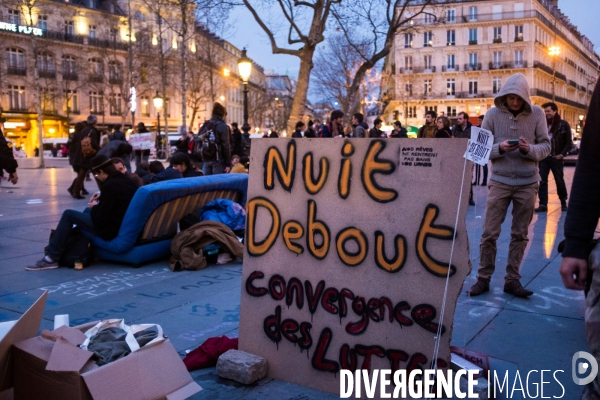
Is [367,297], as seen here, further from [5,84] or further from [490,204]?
[5,84]

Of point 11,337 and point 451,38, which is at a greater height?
point 451,38

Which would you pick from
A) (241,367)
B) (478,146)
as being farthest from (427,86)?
(241,367)

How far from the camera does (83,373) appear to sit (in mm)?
2527

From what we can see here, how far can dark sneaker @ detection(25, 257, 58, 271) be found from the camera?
6446mm

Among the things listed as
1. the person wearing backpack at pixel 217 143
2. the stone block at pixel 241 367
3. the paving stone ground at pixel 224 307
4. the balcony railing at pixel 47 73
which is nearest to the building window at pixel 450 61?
the balcony railing at pixel 47 73

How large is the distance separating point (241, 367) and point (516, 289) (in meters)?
2.89

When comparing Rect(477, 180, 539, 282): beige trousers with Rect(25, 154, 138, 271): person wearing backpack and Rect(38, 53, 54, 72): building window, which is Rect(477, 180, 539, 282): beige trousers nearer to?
Rect(25, 154, 138, 271): person wearing backpack

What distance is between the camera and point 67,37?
56.1m

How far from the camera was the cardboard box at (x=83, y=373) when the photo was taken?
255 cm

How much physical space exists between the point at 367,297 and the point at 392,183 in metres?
0.64

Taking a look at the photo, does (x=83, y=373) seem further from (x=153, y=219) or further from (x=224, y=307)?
(x=153, y=219)

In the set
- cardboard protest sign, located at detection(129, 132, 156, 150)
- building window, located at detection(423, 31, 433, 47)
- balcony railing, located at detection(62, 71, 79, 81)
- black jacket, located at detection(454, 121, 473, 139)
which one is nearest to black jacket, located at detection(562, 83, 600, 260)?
black jacket, located at detection(454, 121, 473, 139)

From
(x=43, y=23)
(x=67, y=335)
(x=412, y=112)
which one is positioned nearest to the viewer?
(x=67, y=335)

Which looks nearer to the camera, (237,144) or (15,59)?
(237,144)
